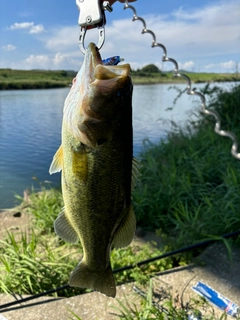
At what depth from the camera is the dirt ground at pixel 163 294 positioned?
8.87 feet

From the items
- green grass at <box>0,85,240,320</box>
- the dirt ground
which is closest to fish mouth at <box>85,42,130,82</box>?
green grass at <box>0,85,240,320</box>

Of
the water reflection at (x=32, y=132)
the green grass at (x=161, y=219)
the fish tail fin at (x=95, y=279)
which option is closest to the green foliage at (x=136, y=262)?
the green grass at (x=161, y=219)

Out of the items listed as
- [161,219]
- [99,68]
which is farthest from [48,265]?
[99,68]

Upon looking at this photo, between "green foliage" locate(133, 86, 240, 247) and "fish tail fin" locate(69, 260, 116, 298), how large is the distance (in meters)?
1.88

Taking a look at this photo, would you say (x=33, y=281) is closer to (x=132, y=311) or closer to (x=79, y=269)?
(x=132, y=311)

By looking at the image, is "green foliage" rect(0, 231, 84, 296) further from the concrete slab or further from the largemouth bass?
the largemouth bass

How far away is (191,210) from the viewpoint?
4.24 metres

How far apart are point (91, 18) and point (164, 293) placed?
2230 millimetres

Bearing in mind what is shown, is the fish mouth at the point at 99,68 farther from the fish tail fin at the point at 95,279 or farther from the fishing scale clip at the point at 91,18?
the fish tail fin at the point at 95,279

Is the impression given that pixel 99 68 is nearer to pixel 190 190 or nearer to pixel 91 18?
pixel 91 18

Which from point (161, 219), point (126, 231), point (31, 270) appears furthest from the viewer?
point (161, 219)

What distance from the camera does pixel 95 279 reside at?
1698 millimetres

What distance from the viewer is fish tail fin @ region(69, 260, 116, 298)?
66.1 inches

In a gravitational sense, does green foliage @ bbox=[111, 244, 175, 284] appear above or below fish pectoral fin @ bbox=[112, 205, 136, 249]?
below
